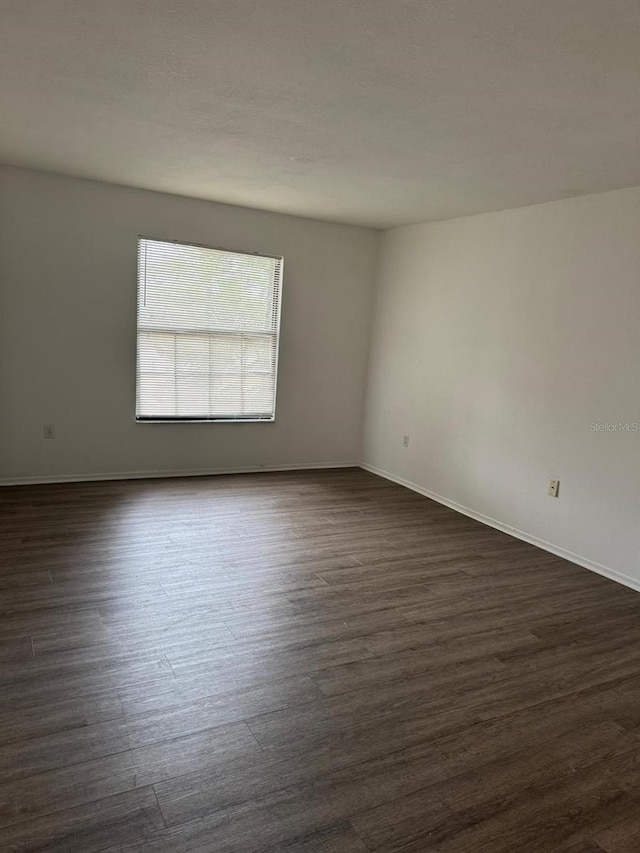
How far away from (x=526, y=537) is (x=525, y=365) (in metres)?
1.20

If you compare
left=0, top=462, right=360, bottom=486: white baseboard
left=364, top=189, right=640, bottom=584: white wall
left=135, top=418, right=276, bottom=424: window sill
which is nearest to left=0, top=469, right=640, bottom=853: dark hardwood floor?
left=364, top=189, right=640, bottom=584: white wall

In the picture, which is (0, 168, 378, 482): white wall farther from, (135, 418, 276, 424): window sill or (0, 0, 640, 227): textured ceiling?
(0, 0, 640, 227): textured ceiling

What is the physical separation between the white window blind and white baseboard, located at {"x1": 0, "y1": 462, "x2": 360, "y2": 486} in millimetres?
474

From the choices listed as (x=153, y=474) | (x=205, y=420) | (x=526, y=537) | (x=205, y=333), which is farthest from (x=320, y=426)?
(x=526, y=537)

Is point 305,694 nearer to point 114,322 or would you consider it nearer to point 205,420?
point 205,420

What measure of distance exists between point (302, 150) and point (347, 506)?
8.39 ft

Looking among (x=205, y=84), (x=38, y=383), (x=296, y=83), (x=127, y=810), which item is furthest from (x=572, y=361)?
(x=38, y=383)

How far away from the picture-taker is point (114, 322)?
454cm

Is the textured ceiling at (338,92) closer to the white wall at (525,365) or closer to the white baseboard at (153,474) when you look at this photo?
the white wall at (525,365)

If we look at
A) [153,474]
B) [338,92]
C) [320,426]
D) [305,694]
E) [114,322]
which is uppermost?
[338,92]

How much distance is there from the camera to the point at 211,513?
4.09 metres

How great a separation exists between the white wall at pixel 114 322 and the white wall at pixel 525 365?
648mm

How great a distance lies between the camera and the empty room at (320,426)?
172 cm

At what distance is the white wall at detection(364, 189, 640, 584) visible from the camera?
11.1 feet
